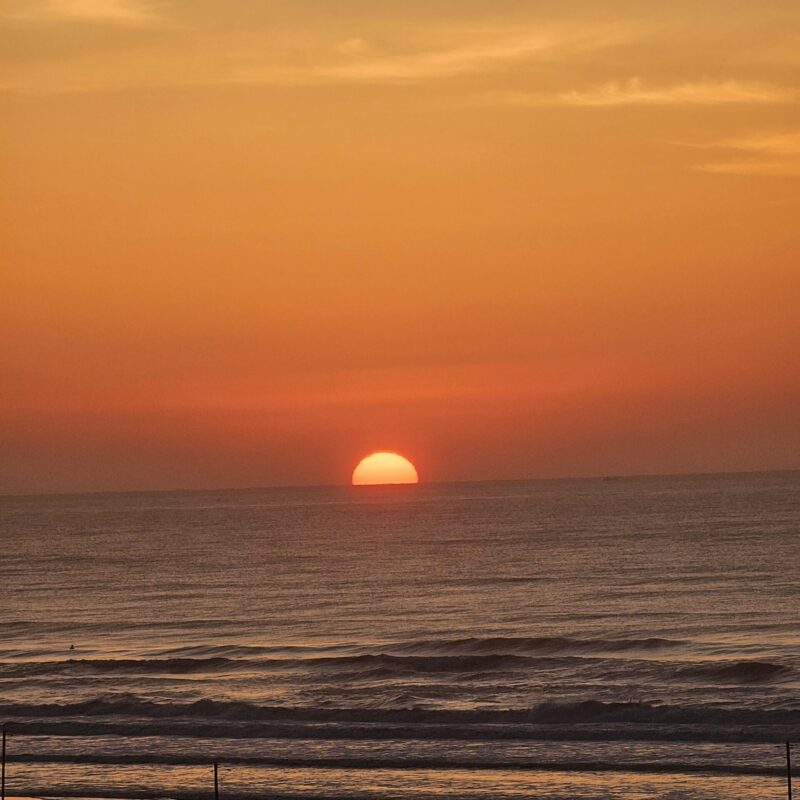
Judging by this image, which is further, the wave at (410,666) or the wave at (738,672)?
the wave at (410,666)

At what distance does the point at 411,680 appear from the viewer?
4806 centimetres

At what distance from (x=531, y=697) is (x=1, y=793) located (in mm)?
20946

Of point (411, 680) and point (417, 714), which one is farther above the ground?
point (411, 680)

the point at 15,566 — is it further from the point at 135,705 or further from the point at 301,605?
the point at 135,705

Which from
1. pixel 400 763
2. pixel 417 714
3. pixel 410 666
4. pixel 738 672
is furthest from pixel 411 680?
pixel 400 763

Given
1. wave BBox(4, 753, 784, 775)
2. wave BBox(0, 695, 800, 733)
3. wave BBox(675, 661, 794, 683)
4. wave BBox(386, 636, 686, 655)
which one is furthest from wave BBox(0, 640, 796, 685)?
wave BBox(4, 753, 784, 775)

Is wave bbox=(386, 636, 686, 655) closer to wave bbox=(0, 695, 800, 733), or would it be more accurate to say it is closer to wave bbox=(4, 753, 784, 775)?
wave bbox=(0, 695, 800, 733)

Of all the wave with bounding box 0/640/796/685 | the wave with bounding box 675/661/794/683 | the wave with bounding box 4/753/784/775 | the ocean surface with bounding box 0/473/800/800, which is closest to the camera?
the wave with bounding box 4/753/784/775

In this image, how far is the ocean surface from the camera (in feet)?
100

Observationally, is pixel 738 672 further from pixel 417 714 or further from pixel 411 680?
pixel 417 714

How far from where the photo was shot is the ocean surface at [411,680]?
30594 mm

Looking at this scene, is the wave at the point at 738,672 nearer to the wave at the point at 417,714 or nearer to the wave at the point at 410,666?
the wave at the point at 410,666

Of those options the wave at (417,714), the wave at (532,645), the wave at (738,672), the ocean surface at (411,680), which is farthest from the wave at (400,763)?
the wave at (532,645)

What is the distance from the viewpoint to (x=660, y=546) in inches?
5059
